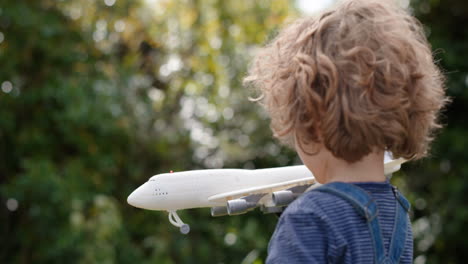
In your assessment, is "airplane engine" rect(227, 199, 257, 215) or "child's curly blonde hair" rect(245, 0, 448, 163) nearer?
"child's curly blonde hair" rect(245, 0, 448, 163)

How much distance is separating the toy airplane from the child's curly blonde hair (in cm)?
36

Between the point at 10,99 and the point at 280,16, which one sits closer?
the point at 10,99

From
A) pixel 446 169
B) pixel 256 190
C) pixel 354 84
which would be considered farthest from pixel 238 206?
pixel 446 169

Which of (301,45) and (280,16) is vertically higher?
(301,45)

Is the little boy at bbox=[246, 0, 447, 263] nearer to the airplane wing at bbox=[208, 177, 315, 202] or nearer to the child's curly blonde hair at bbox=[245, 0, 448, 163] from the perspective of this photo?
the child's curly blonde hair at bbox=[245, 0, 448, 163]

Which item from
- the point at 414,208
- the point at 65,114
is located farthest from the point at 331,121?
the point at 414,208

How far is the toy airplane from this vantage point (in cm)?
171

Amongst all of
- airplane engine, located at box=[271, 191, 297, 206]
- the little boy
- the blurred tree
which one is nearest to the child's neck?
the little boy

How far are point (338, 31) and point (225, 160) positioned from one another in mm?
4420

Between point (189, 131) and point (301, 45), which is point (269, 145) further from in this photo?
point (301, 45)

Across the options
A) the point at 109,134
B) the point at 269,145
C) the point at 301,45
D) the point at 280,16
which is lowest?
the point at 269,145

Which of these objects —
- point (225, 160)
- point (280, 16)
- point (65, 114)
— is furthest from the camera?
point (280, 16)

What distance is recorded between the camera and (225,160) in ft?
18.7

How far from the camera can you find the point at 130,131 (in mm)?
5523
